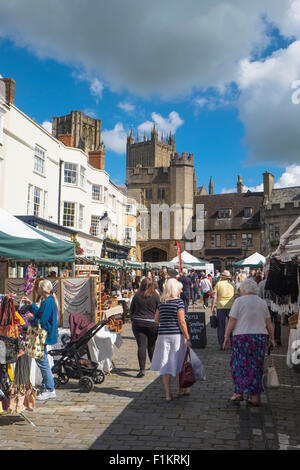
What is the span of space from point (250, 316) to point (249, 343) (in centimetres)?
36

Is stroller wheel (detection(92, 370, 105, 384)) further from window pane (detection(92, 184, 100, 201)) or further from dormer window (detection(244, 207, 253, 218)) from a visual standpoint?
dormer window (detection(244, 207, 253, 218))

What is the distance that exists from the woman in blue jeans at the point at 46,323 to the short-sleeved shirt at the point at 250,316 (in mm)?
2701

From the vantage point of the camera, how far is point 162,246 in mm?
52375

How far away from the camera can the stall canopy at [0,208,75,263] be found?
22.8 feet

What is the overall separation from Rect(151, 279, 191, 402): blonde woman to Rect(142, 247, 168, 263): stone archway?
155ft

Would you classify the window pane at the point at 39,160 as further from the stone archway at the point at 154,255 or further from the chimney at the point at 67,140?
the stone archway at the point at 154,255

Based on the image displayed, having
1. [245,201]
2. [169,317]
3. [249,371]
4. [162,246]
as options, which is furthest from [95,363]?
[245,201]

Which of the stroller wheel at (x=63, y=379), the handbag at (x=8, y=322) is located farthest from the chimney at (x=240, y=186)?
the handbag at (x=8, y=322)

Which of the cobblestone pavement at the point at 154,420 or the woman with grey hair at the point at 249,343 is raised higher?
the woman with grey hair at the point at 249,343

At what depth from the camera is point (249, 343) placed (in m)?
5.50

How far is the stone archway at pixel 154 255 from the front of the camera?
53656 millimetres

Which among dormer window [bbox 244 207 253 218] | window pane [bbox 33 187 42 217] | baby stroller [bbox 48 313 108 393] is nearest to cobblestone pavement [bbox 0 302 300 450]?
baby stroller [bbox 48 313 108 393]

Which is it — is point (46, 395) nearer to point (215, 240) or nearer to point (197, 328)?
point (197, 328)

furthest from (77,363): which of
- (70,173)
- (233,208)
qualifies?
(233,208)
